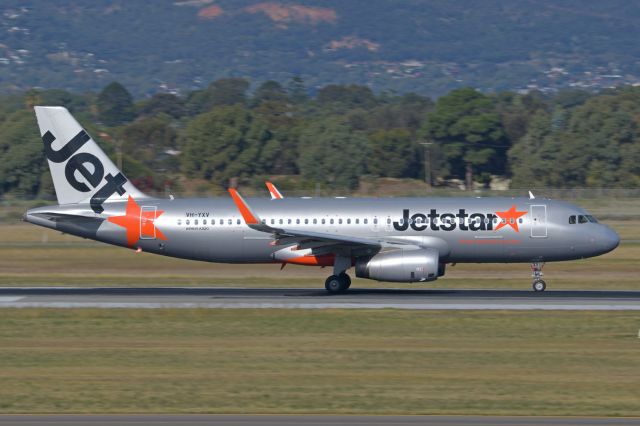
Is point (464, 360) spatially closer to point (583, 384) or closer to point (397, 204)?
point (583, 384)

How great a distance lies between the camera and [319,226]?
41625 millimetres

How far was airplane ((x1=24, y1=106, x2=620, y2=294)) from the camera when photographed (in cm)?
4038

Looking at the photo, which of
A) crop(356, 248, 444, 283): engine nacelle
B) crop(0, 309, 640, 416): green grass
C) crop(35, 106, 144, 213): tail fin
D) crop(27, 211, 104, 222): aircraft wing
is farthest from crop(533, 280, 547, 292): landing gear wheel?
crop(27, 211, 104, 222): aircraft wing

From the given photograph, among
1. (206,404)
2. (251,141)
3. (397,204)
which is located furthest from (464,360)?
(251,141)

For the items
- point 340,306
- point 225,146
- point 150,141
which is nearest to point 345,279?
point 340,306

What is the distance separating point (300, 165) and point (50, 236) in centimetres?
6413

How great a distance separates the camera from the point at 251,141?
441ft

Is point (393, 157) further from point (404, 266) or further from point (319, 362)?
point (319, 362)

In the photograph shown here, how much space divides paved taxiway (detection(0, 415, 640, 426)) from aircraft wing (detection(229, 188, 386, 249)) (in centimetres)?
1888

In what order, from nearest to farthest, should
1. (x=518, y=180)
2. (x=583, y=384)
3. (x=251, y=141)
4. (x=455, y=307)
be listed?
(x=583, y=384)
(x=455, y=307)
(x=518, y=180)
(x=251, y=141)

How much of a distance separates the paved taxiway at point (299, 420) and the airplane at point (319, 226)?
18.6 m

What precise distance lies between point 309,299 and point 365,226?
412 centimetres

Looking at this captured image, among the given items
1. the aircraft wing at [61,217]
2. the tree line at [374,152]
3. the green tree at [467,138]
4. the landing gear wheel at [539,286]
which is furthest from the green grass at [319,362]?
the green tree at [467,138]

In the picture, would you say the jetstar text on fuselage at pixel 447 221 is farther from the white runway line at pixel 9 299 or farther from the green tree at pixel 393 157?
the green tree at pixel 393 157
